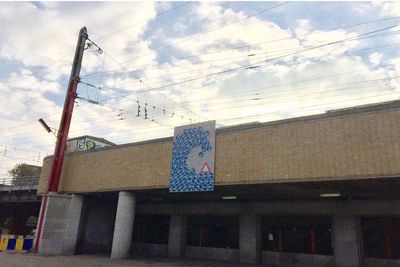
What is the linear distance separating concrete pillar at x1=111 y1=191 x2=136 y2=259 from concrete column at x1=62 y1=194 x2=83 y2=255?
5874 millimetres

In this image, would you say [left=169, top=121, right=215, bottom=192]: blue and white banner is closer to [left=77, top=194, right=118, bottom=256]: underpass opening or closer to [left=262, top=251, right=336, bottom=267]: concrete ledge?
[left=262, top=251, right=336, bottom=267]: concrete ledge

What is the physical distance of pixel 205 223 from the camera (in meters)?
28.1

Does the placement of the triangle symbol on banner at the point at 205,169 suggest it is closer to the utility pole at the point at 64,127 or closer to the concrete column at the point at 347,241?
the concrete column at the point at 347,241

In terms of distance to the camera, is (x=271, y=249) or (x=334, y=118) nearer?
(x=334, y=118)

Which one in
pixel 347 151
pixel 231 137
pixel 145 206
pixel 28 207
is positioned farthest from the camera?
pixel 28 207

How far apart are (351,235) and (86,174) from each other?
1875 centimetres

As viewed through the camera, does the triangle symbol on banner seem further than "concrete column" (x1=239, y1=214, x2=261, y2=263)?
No

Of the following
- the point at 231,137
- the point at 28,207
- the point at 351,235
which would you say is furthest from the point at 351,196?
the point at 28,207

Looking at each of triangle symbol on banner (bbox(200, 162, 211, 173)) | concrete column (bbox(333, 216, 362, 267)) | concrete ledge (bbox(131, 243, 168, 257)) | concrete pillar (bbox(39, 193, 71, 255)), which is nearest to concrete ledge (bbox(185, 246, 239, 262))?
concrete ledge (bbox(131, 243, 168, 257))

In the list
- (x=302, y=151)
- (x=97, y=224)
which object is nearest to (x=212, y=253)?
(x=97, y=224)

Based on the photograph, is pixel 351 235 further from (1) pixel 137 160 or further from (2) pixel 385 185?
(1) pixel 137 160

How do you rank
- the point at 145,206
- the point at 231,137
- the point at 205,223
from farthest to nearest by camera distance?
the point at 145,206
the point at 205,223
the point at 231,137

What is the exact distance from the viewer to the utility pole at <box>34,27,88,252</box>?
1108 inches

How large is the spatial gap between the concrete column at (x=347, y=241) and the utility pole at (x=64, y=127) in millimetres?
21044
